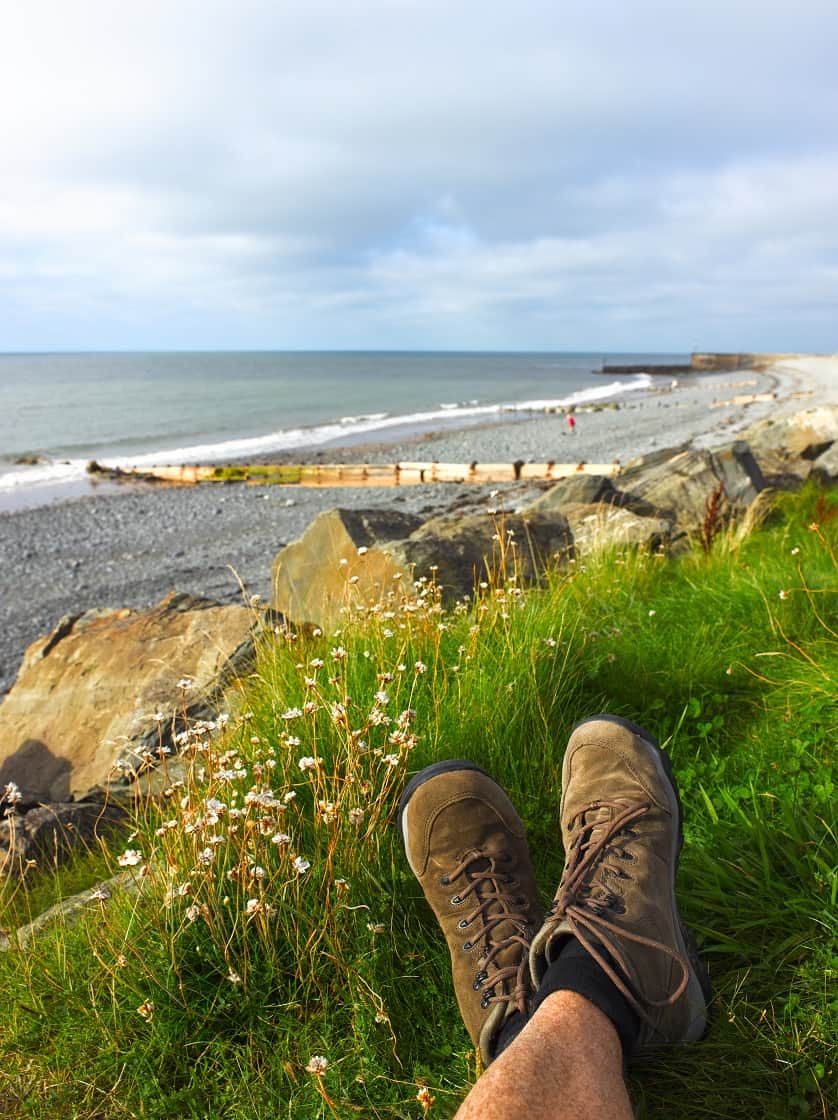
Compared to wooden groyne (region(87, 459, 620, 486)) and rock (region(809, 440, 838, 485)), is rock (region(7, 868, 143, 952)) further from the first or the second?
wooden groyne (region(87, 459, 620, 486))

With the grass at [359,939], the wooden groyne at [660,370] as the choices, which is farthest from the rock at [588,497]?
the wooden groyne at [660,370]

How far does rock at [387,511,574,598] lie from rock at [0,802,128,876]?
2.16 metres

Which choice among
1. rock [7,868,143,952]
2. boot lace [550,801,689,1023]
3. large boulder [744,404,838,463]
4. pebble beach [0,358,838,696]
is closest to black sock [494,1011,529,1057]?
boot lace [550,801,689,1023]

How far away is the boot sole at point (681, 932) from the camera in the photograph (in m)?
1.73

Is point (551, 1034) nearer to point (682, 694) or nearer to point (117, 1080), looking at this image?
point (117, 1080)

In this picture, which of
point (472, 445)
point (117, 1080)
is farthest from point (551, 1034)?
point (472, 445)

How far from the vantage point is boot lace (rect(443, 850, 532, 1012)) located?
6.01 ft

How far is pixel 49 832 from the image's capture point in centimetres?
333

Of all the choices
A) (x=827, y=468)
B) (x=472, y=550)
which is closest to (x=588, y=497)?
(x=472, y=550)

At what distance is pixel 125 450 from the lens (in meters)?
27.3

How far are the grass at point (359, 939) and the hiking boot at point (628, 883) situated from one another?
0.54ft

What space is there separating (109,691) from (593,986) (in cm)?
375

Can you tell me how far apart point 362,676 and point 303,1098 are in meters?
1.50

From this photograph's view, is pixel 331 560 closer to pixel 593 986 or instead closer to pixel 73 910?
pixel 73 910
